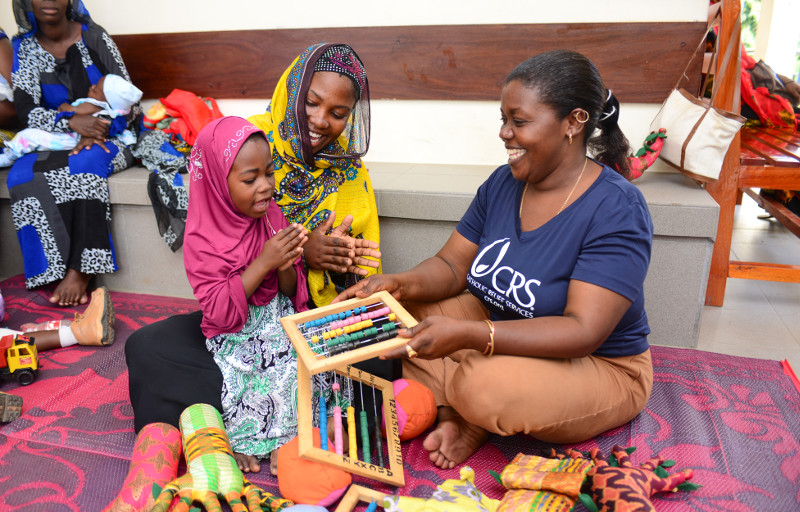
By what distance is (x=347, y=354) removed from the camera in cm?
139

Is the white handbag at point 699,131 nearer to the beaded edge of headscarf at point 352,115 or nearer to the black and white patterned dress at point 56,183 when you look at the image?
the beaded edge of headscarf at point 352,115

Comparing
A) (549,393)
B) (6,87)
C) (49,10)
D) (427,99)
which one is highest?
(49,10)

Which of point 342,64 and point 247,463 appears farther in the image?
point 342,64

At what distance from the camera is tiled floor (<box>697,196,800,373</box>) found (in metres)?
2.33

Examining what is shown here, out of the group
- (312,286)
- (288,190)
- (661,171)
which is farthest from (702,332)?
(288,190)

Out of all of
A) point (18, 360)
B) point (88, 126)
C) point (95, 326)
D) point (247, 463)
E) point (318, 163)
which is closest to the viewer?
point (247, 463)

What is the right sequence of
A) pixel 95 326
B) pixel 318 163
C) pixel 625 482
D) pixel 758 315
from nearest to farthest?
pixel 625 482, pixel 318 163, pixel 95 326, pixel 758 315

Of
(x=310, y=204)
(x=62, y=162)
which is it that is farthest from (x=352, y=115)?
(x=62, y=162)

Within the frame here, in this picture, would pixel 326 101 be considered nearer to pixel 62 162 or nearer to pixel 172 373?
pixel 172 373

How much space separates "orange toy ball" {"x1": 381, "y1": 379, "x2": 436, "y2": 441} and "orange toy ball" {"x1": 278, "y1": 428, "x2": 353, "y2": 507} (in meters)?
0.26

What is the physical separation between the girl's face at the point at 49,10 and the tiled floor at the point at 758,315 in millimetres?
3422

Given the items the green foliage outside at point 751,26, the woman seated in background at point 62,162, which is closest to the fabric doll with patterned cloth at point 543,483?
the woman seated in background at point 62,162

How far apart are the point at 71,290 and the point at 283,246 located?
1.71 meters

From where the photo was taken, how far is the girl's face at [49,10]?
2.84 m
